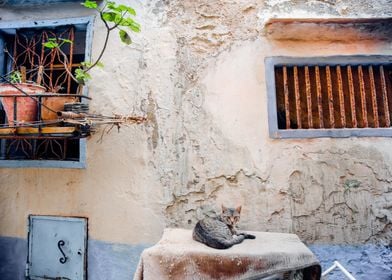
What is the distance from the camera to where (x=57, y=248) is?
282 centimetres

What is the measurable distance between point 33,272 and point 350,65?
4.03 meters

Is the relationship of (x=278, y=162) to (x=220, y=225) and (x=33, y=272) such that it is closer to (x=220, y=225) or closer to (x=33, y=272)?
(x=220, y=225)

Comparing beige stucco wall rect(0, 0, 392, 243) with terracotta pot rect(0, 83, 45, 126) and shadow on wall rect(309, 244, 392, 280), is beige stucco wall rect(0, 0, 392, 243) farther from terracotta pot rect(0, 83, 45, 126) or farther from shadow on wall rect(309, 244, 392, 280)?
terracotta pot rect(0, 83, 45, 126)

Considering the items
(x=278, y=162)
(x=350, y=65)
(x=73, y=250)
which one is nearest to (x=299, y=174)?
(x=278, y=162)

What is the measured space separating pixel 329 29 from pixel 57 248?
363 centimetres

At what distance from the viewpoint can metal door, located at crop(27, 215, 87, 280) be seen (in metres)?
2.77

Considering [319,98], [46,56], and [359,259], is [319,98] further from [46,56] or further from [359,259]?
[46,56]

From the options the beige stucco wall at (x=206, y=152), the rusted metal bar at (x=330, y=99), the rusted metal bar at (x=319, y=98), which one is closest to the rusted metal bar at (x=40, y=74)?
the beige stucco wall at (x=206, y=152)

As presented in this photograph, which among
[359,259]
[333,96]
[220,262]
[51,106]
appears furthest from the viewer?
[333,96]

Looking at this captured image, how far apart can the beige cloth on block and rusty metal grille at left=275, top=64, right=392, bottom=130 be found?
129 centimetres

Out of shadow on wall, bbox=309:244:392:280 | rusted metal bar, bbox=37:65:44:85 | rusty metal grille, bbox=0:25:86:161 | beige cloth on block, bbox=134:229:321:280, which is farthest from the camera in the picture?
rusty metal grille, bbox=0:25:86:161

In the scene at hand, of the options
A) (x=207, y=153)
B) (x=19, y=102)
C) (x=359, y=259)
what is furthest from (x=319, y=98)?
(x=19, y=102)

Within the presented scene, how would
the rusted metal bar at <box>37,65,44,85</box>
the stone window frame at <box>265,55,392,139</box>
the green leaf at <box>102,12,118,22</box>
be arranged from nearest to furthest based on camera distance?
the green leaf at <box>102,12,118,22</box>, the stone window frame at <box>265,55,392,139</box>, the rusted metal bar at <box>37,65,44,85</box>

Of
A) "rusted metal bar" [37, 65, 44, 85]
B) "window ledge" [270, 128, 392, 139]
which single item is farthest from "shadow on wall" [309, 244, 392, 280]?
"rusted metal bar" [37, 65, 44, 85]
